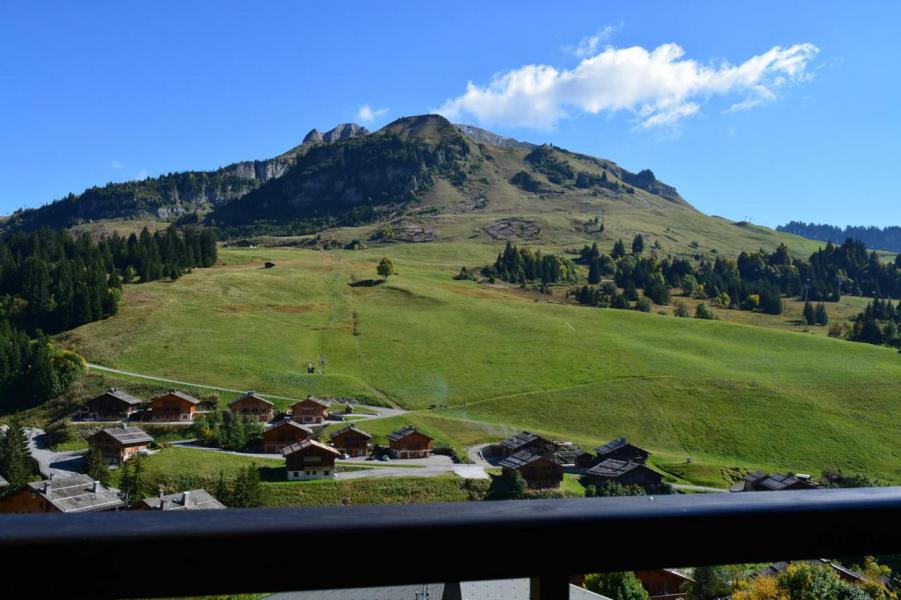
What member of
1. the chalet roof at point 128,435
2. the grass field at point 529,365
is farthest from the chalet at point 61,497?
the grass field at point 529,365

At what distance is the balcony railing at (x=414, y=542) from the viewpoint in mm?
1354

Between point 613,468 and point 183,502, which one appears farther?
point 613,468

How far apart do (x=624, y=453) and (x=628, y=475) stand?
525cm

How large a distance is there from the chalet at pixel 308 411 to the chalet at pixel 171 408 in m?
8.84

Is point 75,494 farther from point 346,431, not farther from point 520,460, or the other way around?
point 520,460

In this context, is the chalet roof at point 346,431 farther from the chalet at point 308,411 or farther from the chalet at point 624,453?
the chalet at point 624,453

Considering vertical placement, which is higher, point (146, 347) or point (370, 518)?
point (370, 518)

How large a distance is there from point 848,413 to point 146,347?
72.8 metres

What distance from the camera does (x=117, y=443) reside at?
45719 mm

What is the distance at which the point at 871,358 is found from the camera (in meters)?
79.8

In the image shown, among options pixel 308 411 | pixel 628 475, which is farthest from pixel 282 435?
pixel 628 475

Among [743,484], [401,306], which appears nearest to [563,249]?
[401,306]

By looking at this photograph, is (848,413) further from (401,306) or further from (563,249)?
(563,249)

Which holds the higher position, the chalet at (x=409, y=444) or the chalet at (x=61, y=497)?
the chalet at (x=61, y=497)
